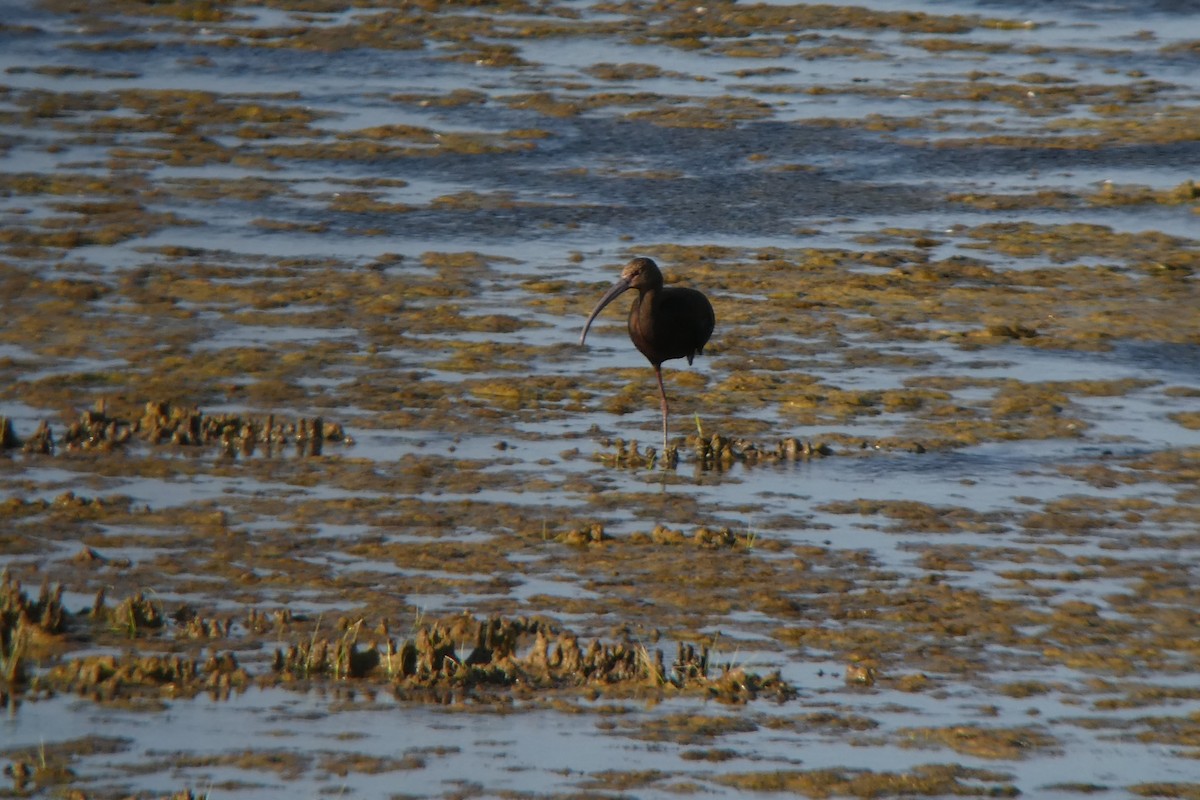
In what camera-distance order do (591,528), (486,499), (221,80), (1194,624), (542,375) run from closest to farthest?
(1194,624) → (591,528) → (486,499) → (542,375) → (221,80)

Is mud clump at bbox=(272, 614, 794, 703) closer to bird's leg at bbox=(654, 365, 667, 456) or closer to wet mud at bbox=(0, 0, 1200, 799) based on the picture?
wet mud at bbox=(0, 0, 1200, 799)

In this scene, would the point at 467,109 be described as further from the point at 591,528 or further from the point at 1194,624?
the point at 1194,624

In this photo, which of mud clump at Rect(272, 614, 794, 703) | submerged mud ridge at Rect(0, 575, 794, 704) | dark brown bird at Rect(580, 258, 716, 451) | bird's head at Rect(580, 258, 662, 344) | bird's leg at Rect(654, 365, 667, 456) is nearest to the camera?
submerged mud ridge at Rect(0, 575, 794, 704)

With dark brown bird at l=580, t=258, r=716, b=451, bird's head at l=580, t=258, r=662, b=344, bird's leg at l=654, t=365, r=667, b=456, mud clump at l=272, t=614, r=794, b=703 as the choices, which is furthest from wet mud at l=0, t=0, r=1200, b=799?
bird's head at l=580, t=258, r=662, b=344

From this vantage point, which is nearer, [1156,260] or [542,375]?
[542,375]

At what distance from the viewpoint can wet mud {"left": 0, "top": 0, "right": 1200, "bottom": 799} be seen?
663cm

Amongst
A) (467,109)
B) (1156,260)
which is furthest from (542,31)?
(1156,260)

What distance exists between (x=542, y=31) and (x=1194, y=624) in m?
15.3

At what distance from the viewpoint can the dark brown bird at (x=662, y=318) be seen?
35.3ft

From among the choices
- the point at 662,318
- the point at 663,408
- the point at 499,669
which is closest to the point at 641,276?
the point at 662,318

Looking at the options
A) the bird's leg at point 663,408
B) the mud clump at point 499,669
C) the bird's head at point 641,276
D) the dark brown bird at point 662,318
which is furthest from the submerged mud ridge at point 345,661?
the bird's head at point 641,276

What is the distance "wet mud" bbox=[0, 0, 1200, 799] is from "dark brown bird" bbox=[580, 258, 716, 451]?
0.34 m

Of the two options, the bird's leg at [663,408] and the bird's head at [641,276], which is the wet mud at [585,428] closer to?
the bird's leg at [663,408]

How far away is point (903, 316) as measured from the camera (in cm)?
1270
